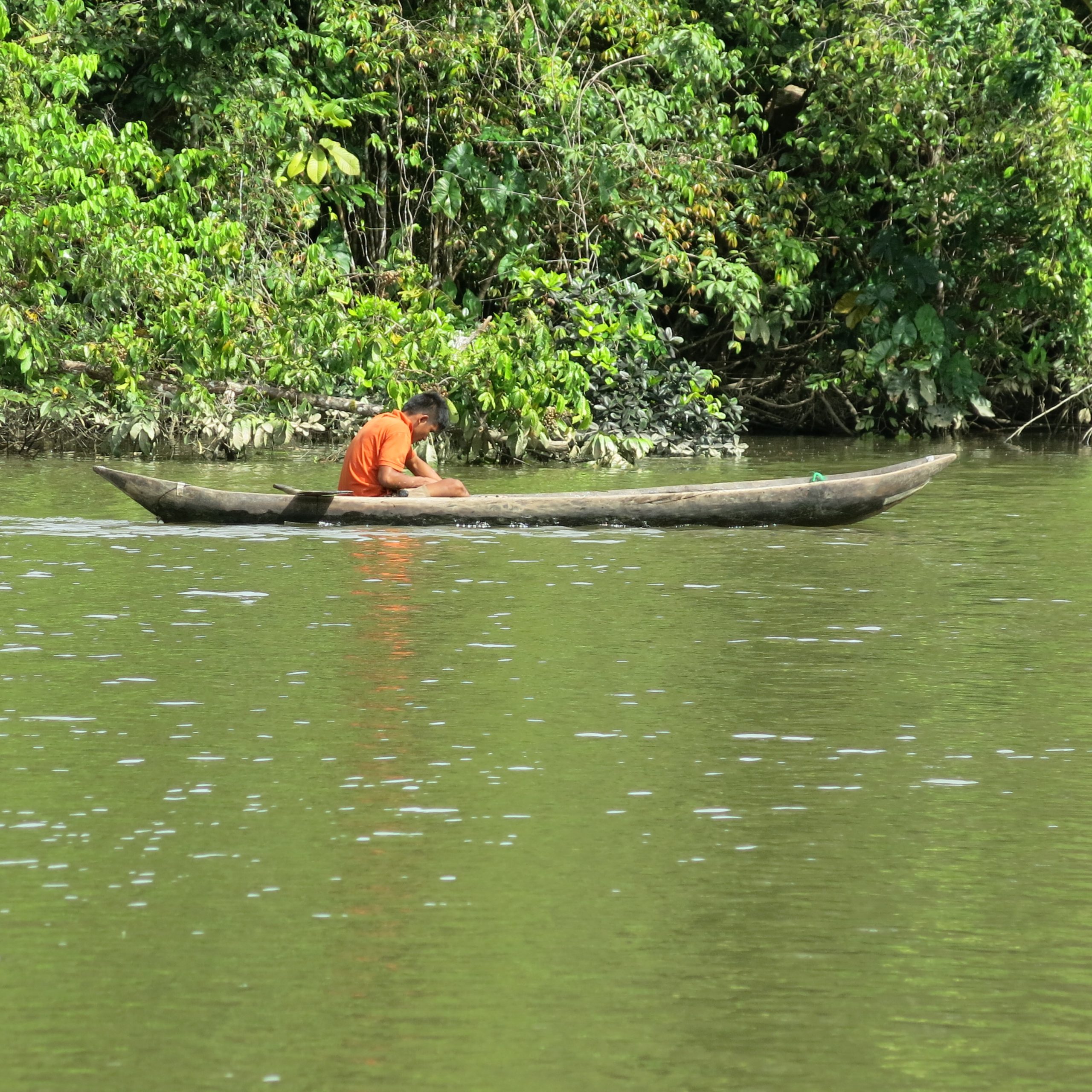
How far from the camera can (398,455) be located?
12.9 m

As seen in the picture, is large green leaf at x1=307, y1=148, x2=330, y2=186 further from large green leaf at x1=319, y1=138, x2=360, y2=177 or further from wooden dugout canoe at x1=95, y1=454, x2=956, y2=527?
wooden dugout canoe at x1=95, y1=454, x2=956, y2=527

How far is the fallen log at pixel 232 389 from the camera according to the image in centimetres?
1795

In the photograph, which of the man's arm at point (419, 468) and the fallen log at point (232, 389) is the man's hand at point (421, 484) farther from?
the fallen log at point (232, 389)

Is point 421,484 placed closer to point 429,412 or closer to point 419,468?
point 419,468

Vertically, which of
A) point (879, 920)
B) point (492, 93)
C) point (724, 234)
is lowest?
point (879, 920)

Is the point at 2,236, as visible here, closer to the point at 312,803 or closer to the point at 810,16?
the point at 810,16

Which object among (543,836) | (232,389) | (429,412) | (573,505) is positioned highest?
(232,389)

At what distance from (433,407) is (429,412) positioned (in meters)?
0.04

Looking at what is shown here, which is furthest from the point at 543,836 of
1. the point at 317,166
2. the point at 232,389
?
the point at 317,166

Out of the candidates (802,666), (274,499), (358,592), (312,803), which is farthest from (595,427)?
(312,803)

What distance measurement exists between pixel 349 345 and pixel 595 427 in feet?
10.7

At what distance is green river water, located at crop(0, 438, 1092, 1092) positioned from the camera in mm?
3645

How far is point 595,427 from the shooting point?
19.6 meters

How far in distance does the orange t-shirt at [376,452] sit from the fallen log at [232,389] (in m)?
5.05
